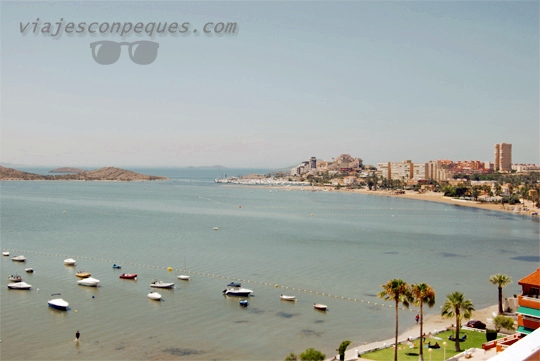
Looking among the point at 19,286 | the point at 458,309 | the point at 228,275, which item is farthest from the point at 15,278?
the point at 458,309

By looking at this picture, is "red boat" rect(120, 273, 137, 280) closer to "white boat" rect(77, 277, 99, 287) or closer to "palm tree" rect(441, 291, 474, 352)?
"white boat" rect(77, 277, 99, 287)

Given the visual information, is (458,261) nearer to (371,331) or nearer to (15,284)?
(371,331)

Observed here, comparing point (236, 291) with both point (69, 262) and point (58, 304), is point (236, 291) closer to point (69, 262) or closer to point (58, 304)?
point (58, 304)

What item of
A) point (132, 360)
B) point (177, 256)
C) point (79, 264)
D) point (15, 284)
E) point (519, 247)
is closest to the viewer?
point (132, 360)

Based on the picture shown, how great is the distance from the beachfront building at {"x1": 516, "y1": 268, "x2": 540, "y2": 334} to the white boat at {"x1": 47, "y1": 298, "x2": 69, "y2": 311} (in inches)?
1005

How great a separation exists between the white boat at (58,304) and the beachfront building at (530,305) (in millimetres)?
25525

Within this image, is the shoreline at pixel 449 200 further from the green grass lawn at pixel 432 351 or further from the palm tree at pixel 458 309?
the palm tree at pixel 458 309

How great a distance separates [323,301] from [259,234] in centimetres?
3250

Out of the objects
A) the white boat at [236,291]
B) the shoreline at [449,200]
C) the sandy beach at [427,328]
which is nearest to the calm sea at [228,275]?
the white boat at [236,291]

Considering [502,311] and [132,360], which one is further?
[502,311]

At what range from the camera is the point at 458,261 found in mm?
50406

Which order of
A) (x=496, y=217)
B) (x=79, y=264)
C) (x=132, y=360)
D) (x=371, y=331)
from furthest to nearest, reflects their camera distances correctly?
1. (x=496, y=217)
2. (x=79, y=264)
3. (x=371, y=331)
4. (x=132, y=360)

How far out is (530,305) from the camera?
21.3 metres

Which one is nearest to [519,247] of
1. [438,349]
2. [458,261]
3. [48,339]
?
[458,261]
